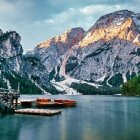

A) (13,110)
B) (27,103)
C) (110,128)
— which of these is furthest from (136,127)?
(27,103)

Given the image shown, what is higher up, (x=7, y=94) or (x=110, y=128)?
(x=7, y=94)

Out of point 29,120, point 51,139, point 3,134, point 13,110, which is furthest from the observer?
point 13,110

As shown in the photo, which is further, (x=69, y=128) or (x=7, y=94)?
(x=7, y=94)

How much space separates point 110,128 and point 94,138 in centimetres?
1466

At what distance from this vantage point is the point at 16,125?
8244 cm

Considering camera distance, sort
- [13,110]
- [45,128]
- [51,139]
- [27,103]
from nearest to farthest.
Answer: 1. [51,139]
2. [45,128]
3. [13,110]
4. [27,103]

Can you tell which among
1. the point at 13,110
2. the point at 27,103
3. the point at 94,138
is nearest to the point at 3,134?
the point at 94,138

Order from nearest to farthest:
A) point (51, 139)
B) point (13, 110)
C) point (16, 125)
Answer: point (51, 139) < point (16, 125) < point (13, 110)

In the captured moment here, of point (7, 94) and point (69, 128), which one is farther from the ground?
point (7, 94)

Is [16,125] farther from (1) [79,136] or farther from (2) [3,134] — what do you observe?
(1) [79,136]

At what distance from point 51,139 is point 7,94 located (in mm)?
55415

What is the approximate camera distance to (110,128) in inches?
3098

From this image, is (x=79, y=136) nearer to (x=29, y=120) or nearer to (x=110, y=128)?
(x=110, y=128)

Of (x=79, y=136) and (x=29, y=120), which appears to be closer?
(x=79, y=136)
